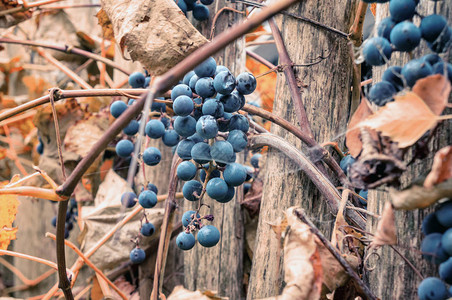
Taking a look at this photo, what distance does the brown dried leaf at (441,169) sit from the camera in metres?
0.54

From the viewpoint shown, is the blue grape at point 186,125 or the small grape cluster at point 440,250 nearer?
the small grape cluster at point 440,250

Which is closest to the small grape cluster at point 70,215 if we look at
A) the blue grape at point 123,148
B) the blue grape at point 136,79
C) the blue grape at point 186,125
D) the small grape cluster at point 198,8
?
the blue grape at point 123,148

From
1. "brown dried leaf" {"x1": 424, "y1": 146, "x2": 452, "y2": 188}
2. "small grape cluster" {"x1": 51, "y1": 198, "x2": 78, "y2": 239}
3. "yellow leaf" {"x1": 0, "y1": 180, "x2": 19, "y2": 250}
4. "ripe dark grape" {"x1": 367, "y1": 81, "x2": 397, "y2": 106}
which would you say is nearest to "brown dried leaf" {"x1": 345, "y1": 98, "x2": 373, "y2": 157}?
"ripe dark grape" {"x1": 367, "y1": 81, "x2": 397, "y2": 106}

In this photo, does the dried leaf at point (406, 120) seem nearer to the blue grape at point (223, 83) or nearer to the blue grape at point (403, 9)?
the blue grape at point (403, 9)

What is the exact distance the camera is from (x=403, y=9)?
602 mm

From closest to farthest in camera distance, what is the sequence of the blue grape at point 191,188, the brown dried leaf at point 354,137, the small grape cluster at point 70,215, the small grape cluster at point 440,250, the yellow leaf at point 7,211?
1. the small grape cluster at point 440,250
2. the brown dried leaf at point 354,137
3. the blue grape at point 191,188
4. the yellow leaf at point 7,211
5. the small grape cluster at point 70,215

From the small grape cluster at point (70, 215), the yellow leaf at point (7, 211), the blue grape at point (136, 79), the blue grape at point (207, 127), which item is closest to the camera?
the blue grape at point (207, 127)

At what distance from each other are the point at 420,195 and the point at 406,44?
0.20m

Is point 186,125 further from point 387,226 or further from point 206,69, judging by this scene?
point 387,226

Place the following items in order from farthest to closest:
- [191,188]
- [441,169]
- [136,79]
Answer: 1. [136,79]
2. [191,188]
3. [441,169]

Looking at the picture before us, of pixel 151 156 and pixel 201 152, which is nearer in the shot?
pixel 201 152

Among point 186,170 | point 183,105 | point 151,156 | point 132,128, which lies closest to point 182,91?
point 183,105

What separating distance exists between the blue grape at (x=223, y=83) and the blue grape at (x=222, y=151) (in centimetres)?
10

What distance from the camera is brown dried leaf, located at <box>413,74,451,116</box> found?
55 centimetres
